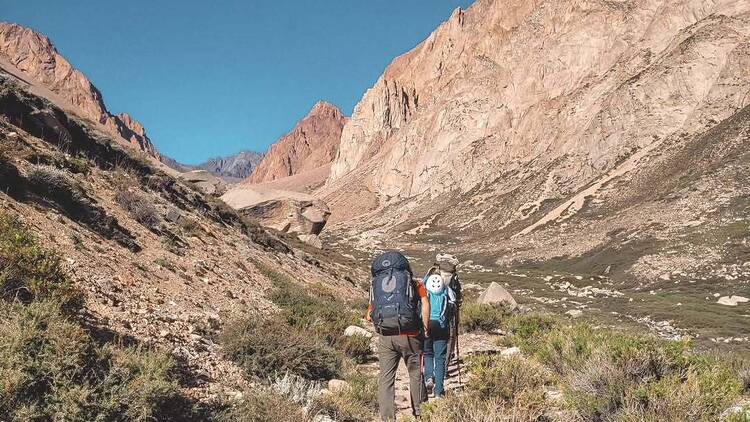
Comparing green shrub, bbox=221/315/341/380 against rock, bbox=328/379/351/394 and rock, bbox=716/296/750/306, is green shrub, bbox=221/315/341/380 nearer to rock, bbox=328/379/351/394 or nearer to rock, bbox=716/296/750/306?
rock, bbox=328/379/351/394

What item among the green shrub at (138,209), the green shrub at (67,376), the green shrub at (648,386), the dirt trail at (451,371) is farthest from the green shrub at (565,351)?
the green shrub at (138,209)

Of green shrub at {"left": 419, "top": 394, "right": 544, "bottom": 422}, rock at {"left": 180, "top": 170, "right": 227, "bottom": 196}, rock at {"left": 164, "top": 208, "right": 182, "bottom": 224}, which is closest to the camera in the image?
green shrub at {"left": 419, "top": 394, "right": 544, "bottom": 422}

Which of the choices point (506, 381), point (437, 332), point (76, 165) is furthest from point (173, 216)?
point (506, 381)

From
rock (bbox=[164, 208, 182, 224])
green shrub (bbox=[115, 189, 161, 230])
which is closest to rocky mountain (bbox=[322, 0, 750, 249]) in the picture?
rock (bbox=[164, 208, 182, 224])

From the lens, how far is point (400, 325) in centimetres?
535

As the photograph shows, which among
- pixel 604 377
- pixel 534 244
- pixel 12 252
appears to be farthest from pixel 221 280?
pixel 534 244

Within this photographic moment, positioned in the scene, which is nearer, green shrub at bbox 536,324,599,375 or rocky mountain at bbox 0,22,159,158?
green shrub at bbox 536,324,599,375

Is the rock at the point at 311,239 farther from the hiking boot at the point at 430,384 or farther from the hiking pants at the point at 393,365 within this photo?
the hiking pants at the point at 393,365

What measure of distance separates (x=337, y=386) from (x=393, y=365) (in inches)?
66.8

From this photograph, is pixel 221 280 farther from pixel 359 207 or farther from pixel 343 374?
pixel 359 207

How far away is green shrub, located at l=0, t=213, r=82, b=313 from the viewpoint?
5400 mm

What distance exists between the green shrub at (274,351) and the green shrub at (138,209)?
6380 millimetres

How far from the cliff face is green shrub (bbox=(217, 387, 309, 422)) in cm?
7520

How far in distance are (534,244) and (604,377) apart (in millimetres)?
58701
